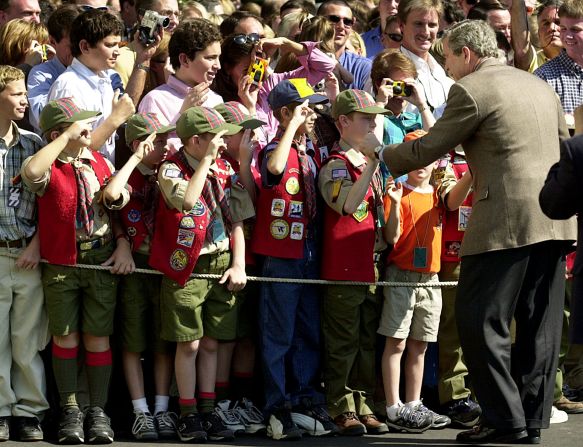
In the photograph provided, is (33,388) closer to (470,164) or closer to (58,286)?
(58,286)

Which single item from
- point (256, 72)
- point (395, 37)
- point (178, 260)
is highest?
point (395, 37)

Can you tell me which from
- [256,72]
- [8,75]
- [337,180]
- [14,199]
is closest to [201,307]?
[337,180]

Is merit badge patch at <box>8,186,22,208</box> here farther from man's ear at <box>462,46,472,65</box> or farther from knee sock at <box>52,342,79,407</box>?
man's ear at <box>462,46,472,65</box>

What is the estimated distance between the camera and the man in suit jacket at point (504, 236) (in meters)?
6.86

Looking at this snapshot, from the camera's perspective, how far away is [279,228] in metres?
7.30

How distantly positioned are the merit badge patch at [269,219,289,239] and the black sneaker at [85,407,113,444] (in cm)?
139

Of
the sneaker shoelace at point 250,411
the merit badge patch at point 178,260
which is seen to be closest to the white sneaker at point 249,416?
the sneaker shoelace at point 250,411

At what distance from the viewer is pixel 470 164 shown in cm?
708

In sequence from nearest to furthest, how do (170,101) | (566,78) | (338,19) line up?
1. (170,101)
2. (566,78)
3. (338,19)

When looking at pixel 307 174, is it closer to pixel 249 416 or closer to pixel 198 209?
pixel 198 209

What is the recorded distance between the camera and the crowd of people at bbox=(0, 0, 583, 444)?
692 centimetres

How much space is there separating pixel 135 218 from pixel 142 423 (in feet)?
3.76

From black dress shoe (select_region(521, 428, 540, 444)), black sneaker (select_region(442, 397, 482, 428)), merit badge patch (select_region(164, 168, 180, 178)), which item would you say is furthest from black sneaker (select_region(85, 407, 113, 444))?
black dress shoe (select_region(521, 428, 540, 444))

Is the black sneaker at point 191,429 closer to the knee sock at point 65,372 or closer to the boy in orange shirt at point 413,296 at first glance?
the knee sock at point 65,372
